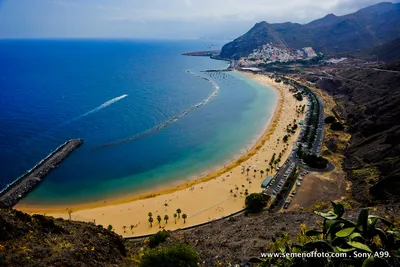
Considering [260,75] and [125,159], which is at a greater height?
[260,75]

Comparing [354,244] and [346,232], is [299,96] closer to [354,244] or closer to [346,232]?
[346,232]

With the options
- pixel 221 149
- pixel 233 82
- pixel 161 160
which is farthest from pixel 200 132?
pixel 233 82

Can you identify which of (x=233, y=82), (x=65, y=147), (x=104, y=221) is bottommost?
(x=104, y=221)

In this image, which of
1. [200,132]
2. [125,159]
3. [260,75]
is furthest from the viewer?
[260,75]

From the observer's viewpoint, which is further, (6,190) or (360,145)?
(360,145)

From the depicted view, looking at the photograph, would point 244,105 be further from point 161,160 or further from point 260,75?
point 260,75

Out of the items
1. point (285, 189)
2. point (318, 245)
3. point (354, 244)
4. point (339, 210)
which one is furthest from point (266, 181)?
point (354, 244)

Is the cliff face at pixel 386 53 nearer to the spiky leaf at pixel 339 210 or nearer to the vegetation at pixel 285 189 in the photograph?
the vegetation at pixel 285 189

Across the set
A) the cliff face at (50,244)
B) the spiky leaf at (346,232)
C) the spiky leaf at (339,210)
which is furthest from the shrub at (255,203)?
the spiky leaf at (346,232)

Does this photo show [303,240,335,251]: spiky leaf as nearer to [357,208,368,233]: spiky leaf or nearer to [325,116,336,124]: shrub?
[357,208,368,233]: spiky leaf
